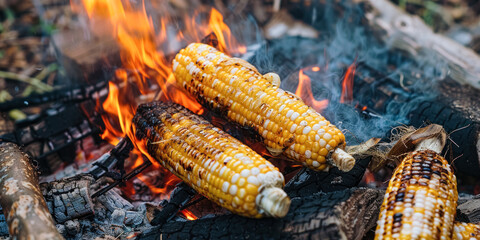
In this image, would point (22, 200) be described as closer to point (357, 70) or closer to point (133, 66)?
point (133, 66)

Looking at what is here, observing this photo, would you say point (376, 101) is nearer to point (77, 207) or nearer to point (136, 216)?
point (136, 216)

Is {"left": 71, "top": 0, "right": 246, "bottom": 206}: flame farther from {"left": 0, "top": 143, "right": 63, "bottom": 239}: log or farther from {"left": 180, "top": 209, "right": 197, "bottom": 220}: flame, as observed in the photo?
{"left": 0, "top": 143, "right": 63, "bottom": 239}: log

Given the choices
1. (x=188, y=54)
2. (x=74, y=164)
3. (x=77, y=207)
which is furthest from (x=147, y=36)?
(x=77, y=207)

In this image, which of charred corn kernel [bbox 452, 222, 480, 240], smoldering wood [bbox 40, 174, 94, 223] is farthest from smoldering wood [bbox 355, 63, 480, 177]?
smoldering wood [bbox 40, 174, 94, 223]

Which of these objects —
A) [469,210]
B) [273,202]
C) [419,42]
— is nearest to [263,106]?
[273,202]

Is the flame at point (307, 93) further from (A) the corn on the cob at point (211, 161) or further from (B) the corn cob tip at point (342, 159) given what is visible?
(A) the corn on the cob at point (211, 161)

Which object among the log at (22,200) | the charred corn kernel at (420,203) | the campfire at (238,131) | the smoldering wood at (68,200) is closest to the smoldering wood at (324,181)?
the campfire at (238,131)
